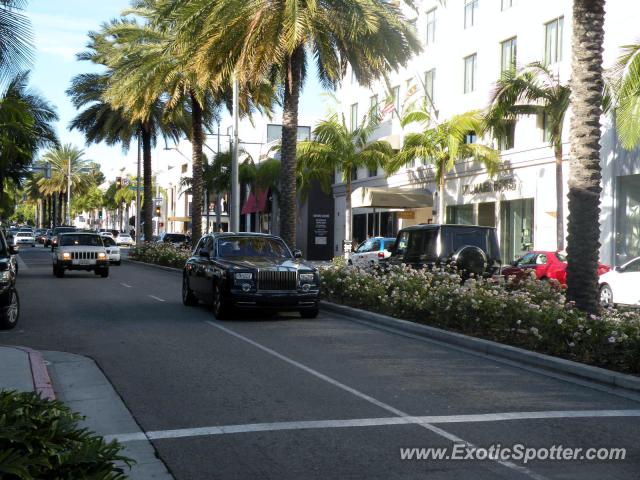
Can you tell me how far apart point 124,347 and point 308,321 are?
4505 mm

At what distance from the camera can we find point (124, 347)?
11.4 meters

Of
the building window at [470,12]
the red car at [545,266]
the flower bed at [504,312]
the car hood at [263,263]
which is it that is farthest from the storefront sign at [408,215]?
the car hood at [263,263]

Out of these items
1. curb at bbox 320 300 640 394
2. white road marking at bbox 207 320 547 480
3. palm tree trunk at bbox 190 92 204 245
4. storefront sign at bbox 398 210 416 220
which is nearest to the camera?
white road marking at bbox 207 320 547 480

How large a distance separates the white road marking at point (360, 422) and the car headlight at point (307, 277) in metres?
7.90

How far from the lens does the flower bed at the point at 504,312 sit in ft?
31.8

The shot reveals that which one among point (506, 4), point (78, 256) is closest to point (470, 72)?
point (506, 4)

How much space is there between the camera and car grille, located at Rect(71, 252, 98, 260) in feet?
92.1

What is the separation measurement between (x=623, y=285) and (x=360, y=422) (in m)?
13.8

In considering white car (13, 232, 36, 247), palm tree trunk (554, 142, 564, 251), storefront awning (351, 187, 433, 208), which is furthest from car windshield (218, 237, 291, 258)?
white car (13, 232, 36, 247)

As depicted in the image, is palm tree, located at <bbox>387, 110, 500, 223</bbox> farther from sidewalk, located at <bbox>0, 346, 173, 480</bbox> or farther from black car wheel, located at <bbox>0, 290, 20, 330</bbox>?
sidewalk, located at <bbox>0, 346, 173, 480</bbox>

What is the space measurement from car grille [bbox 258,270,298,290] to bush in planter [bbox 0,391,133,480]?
35.0 feet

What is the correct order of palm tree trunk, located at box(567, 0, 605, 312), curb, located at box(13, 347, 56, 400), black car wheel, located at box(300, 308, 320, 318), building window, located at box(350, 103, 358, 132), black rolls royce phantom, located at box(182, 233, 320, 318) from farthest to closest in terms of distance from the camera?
building window, located at box(350, 103, 358, 132) < black car wheel, located at box(300, 308, 320, 318) < black rolls royce phantom, located at box(182, 233, 320, 318) < palm tree trunk, located at box(567, 0, 605, 312) < curb, located at box(13, 347, 56, 400)

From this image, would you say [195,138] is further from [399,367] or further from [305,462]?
[305,462]

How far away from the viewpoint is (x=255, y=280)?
14656 millimetres
